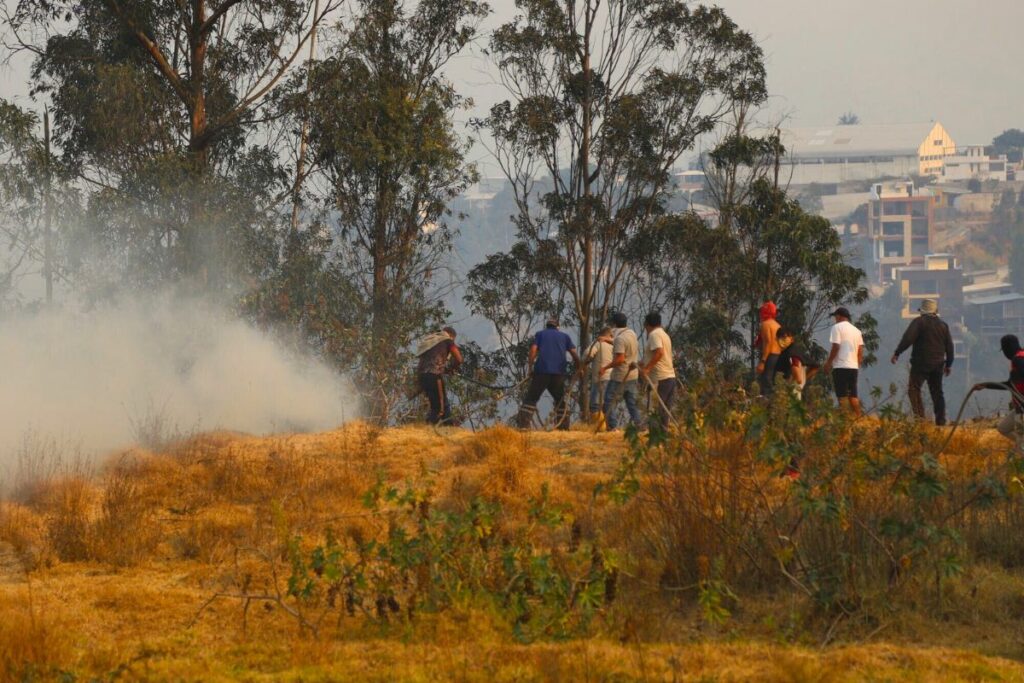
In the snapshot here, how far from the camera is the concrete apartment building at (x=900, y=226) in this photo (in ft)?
509

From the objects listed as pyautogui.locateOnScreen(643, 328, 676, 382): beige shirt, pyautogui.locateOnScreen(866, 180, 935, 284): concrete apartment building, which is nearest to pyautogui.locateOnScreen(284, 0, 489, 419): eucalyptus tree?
pyautogui.locateOnScreen(643, 328, 676, 382): beige shirt

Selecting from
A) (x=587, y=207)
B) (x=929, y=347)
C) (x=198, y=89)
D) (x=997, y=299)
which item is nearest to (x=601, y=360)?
(x=929, y=347)

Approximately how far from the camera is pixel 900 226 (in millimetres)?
157375

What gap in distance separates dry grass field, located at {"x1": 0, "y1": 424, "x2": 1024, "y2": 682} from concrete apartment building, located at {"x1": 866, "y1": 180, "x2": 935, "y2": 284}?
148 meters

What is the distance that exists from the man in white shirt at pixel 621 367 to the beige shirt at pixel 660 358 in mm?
813

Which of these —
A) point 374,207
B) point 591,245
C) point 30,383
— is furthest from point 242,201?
point 30,383

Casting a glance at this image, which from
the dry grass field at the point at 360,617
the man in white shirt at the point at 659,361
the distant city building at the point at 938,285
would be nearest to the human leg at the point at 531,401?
the man in white shirt at the point at 659,361

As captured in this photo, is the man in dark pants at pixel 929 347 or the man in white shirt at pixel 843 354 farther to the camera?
the man in dark pants at pixel 929 347

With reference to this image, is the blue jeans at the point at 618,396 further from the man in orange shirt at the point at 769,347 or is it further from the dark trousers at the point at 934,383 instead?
the dark trousers at the point at 934,383

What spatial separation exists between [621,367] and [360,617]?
8.10 meters

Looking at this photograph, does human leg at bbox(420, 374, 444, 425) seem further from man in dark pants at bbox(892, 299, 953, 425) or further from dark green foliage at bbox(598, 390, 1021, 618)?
dark green foliage at bbox(598, 390, 1021, 618)

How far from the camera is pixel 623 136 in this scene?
3241cm

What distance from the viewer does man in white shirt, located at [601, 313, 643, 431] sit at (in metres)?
15.7

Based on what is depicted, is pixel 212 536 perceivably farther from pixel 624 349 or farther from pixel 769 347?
pixel 769 347
